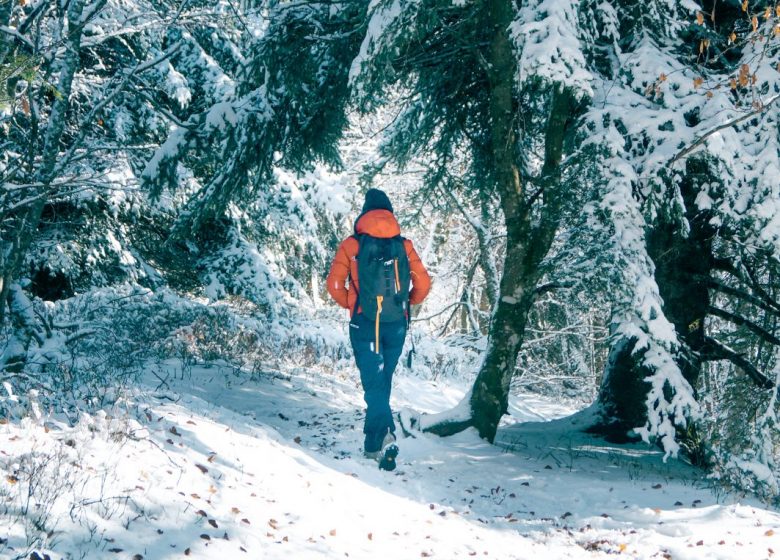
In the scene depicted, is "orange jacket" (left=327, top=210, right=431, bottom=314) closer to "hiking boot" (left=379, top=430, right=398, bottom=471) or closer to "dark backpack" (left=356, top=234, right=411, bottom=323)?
"dark backpack" (left=356, top=234, right=411, bottom=323)

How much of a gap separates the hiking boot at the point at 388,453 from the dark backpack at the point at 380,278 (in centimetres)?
113

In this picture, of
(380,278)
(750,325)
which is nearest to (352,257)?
(380,278)

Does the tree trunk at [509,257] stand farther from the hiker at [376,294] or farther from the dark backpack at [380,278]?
the dark backpack at [380,278]

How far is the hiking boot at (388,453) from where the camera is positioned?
5387mm

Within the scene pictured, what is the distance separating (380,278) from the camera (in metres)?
5.16

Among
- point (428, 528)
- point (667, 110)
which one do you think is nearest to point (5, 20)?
point (428, 528)

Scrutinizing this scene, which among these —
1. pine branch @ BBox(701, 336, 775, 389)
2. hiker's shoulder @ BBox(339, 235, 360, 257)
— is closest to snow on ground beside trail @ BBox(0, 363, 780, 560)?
pine branch @ BBox(701, 336, 775, 389)

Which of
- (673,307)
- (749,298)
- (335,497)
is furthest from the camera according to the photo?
(673,307)

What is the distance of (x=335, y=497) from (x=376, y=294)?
1.75m

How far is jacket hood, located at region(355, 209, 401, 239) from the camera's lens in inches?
206

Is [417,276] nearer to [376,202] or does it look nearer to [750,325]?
[376,202]

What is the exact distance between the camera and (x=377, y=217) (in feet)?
17.2

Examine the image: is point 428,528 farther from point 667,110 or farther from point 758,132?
point 758,132

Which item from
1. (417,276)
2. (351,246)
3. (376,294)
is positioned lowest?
(376,294)
